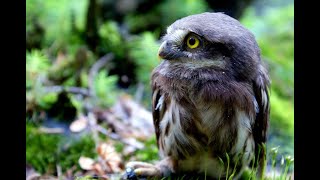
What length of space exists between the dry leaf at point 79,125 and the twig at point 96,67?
442 mm

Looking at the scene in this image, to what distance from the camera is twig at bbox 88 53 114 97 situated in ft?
14.9

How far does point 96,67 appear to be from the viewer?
496 centimetres

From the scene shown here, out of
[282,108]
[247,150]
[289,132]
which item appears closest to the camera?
[247,150]

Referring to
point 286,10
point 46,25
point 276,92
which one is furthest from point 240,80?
point 286,10

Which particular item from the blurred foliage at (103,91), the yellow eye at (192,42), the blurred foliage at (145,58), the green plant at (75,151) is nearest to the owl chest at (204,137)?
the yellow eye at (192,42)

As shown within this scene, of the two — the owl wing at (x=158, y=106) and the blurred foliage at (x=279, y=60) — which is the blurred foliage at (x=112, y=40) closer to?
the blurred foliage at (x=279, y=60)

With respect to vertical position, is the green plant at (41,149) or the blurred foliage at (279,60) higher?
the blurred foliage at (279,60)

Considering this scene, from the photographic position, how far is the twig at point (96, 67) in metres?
4.53

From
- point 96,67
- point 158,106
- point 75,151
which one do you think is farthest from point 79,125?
point 158,106

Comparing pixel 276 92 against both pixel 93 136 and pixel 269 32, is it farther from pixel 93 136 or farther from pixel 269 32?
pixel 93 136

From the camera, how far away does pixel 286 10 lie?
6.58m

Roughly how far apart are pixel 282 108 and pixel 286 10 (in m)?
2.32

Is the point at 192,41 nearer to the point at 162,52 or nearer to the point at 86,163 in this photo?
the point at 162,52

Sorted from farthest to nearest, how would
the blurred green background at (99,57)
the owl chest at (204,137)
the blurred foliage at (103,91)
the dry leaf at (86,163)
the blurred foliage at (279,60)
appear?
the blurred foliage at (103,91) < the blurred foliage at (279,60) < the blurred green background at (99,57) < the dry leaf at (86,163) < the owl chest at (204,137)
